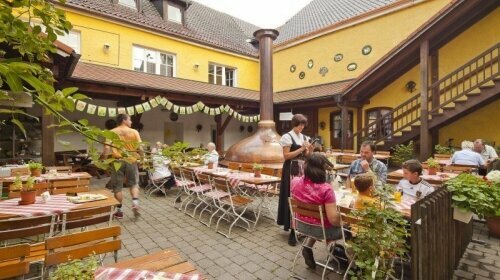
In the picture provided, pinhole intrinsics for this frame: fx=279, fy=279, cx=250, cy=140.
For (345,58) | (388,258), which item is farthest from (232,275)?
(345,58)

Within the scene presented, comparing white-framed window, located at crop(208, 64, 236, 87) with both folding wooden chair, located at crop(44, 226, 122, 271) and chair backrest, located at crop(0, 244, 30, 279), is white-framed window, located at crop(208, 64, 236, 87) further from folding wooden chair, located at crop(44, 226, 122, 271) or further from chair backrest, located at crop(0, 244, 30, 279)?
chair backrest, located at crop(0, 244, 30, 279)

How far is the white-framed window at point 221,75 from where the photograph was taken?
15.5m

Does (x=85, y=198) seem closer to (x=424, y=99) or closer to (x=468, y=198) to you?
(x=468, y=198)

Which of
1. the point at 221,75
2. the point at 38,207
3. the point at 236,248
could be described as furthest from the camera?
the point at 221,75

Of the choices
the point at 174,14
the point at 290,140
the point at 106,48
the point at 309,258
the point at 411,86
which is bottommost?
the point at 309,258

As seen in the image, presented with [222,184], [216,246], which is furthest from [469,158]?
[216,246]

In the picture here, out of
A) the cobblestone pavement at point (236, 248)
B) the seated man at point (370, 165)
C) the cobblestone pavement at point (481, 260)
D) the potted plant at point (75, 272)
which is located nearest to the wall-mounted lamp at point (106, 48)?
the cobblestone pavement at point (236, 248)

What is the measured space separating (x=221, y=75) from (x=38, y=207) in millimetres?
13616

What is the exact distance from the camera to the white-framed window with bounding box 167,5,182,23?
14625 mm

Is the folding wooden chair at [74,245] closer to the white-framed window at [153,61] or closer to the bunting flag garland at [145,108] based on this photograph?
the bunting flag garland at [145,108]

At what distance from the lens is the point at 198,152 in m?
1.66

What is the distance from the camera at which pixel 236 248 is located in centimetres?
396

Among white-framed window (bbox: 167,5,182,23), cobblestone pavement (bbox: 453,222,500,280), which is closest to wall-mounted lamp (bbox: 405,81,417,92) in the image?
cobblestone pavement (bbox: 453,222,500,280)

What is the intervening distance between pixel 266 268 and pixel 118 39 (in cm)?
1197
